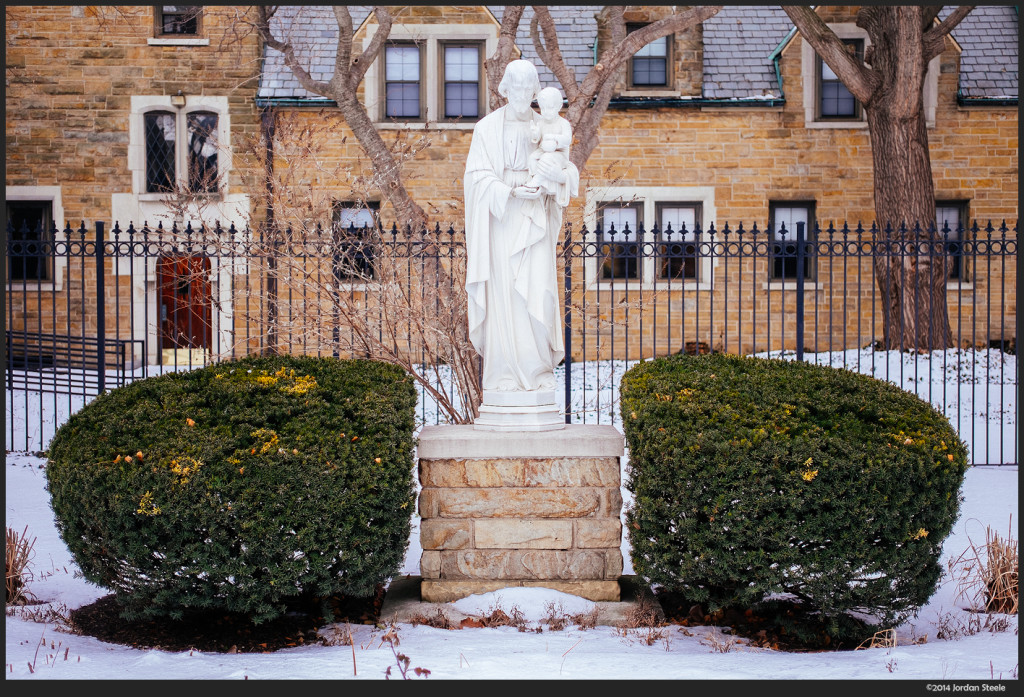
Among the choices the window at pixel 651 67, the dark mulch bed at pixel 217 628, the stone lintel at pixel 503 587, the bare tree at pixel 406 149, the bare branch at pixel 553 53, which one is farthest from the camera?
the window at pixel 651 67

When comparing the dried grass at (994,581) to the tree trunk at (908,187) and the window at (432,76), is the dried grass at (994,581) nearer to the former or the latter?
the tree trunk at (908,187)

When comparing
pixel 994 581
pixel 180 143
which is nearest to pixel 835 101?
pixel 180 143

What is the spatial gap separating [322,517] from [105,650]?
1.39 m

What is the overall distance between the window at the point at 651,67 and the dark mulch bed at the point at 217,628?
13768mm

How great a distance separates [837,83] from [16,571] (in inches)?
634

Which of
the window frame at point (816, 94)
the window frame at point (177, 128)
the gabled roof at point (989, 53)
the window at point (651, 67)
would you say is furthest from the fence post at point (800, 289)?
the window frame at point (177, 128)

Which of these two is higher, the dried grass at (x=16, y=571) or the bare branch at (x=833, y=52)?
the bare branch at (x=833, y=52)

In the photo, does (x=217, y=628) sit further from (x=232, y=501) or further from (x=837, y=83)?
(x=837, y=83)

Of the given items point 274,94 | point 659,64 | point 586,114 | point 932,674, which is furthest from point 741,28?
point 932,674

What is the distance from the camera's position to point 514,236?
19.8 feet

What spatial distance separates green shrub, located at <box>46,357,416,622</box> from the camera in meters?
4.89

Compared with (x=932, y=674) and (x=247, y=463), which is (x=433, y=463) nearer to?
(x=247, y=463)

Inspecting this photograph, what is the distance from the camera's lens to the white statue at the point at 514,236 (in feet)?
19.4

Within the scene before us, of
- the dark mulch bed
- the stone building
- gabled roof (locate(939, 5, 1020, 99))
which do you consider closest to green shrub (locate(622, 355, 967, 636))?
the dark mulch bed
